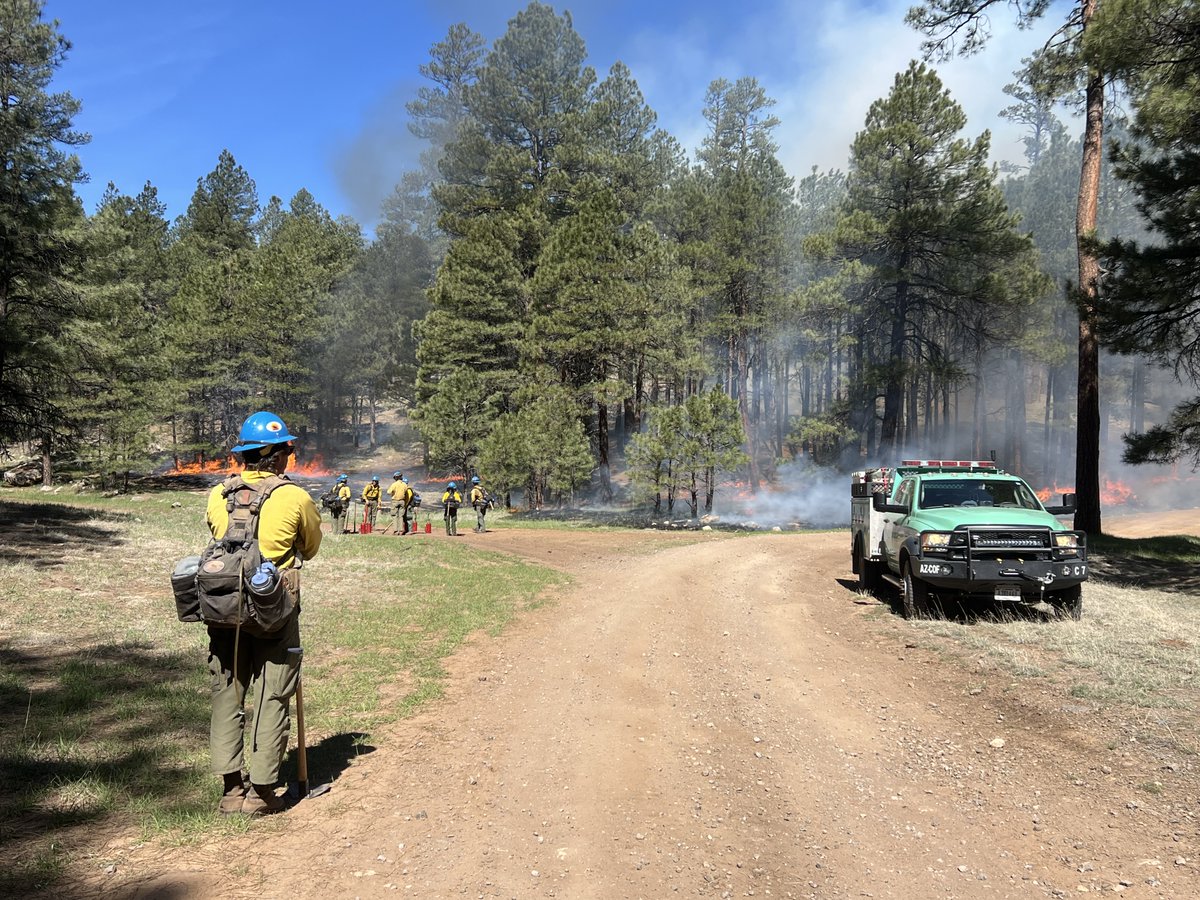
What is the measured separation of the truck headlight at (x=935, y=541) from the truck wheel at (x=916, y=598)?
557 millimetres

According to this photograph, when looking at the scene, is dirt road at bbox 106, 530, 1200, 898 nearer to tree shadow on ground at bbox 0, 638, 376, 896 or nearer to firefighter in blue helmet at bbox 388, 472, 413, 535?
tree shadow on ground at bbox 0, 638, 376, 896

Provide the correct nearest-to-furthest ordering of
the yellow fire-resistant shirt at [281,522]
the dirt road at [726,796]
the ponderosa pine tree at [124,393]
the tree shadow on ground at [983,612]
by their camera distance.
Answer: the dirt road at [726,796] → the yellow fire-resistant shirt at [281,522] → the tree shadow on ground at [983,612] → the ponderosa pine tree at [124,393]

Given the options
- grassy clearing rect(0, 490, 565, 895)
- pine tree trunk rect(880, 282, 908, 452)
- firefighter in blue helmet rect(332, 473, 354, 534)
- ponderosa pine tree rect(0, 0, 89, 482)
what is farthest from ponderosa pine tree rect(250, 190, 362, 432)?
pine tree trunk rect(880, 282, 908, 452)

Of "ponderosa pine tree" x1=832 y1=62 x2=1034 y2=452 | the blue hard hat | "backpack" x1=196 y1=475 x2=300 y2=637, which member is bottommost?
"backpack" x1=196 y1=475 x2=300 y2=637

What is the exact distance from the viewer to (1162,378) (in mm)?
56062

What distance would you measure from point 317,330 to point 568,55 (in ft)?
78.4

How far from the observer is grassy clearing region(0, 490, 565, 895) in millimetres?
4059

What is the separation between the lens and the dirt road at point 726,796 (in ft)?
11.8

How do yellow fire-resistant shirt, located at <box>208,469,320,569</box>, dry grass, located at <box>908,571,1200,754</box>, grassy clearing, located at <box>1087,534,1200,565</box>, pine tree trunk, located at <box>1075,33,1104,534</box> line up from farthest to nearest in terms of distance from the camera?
pine tree trunk, located at <box>1075,33,1104,534</box>
grassy clearing, located at <box>1087,534,1200,565</box>
dry grass, located at <box>908,571,1200,754</box>
yellow fire-resistant shirt, located at <box>208,469,320,569</box>

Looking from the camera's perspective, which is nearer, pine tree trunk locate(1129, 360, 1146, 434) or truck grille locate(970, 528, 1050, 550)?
truck grille locate(970, 528, 1050, 550)

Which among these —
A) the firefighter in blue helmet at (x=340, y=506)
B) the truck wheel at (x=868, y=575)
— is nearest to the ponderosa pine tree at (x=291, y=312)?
the firefighter in blue helmet at (x=340, y=506)

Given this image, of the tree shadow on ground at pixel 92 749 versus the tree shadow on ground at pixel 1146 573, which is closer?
the tree shadow on ground at pixel 92 749

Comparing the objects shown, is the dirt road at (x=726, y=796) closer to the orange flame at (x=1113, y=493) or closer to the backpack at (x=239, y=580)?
the backpack at (x=239, y=580)

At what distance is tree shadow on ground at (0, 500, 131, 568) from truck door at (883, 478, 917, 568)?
42.3 feet
